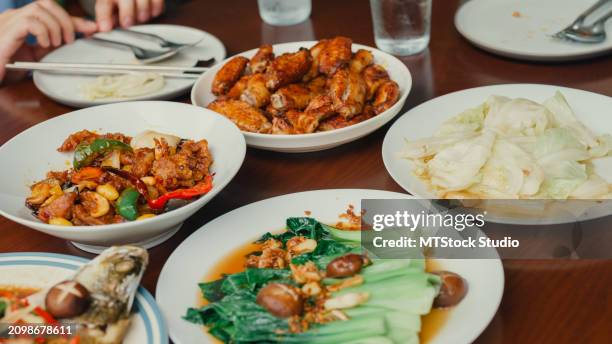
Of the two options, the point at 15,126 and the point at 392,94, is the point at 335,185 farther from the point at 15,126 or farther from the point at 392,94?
the point at 15,126

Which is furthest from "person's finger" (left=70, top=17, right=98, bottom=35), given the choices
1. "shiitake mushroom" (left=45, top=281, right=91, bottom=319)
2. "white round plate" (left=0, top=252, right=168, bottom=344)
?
"shiitake mushroom" (left=45, top=281, right=91, bottom=319)

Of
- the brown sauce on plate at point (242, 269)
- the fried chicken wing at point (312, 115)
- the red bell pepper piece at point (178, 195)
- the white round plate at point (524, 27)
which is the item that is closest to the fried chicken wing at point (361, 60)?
the fried chicken wing at point (312, 115)

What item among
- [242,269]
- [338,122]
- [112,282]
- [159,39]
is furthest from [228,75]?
[112,282]

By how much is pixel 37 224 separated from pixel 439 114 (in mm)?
941

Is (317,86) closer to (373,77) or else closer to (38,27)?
(373,77)

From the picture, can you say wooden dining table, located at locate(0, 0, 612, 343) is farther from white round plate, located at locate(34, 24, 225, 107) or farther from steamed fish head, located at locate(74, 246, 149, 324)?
steamed fish head, located at locate(74, 246, 149, 324)

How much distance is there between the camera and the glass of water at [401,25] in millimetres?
1960

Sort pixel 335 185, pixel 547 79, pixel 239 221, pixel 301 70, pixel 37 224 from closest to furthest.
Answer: pixel 37 224 < pixel 239 221 < pixel 335 185 < pixel 301 70 < pixel 547 79

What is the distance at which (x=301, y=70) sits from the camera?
1742 mm

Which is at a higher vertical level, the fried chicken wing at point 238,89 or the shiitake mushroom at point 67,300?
the shiitake mushroom at point 67,300

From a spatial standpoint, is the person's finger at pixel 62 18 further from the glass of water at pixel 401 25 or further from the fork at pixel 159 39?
the glass of water at pixel 401 25

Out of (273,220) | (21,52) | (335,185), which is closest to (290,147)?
(335,185)

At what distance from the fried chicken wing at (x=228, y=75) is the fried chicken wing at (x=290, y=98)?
16cm

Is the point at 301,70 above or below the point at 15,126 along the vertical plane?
above
